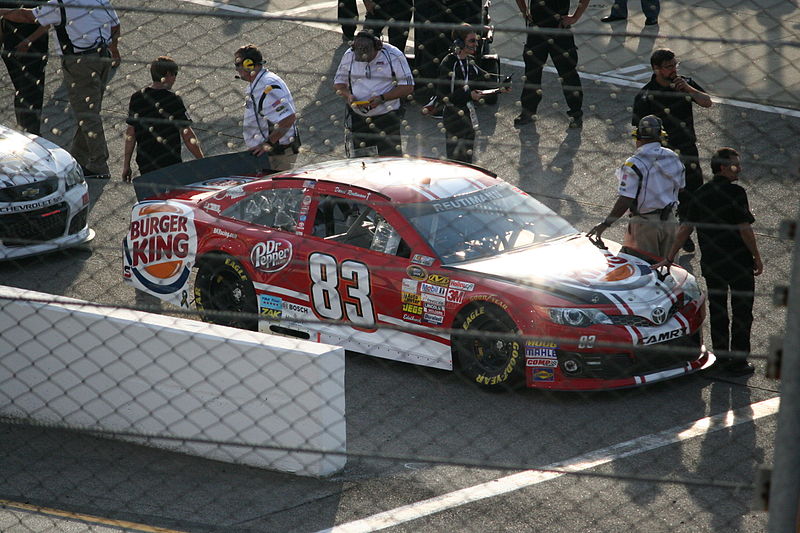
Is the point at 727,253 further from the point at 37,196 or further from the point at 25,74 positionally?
the point at 25,74

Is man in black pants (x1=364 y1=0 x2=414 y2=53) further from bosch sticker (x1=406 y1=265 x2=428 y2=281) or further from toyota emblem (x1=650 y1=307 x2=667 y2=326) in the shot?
toyota emblem (x1=650 y1=307 x2=667 y2=326)

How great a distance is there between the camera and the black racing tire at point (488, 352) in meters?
6.66

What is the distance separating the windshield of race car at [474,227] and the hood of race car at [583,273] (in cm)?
10

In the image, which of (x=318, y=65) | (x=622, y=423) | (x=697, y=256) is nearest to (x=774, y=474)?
(x=622, y=423)

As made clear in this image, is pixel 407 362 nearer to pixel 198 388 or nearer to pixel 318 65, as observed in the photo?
pixel 198 388

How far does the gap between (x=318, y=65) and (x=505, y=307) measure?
23.6ft

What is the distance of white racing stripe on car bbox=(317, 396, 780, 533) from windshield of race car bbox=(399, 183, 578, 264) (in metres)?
1.56

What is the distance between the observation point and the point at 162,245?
800 centimetres

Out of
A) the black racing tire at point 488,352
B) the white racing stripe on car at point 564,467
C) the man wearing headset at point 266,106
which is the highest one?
the man wearing headset at point 266,106

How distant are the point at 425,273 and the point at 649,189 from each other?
166 centimetres

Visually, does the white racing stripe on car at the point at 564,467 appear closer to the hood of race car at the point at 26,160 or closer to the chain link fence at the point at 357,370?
the chain link fence at the point at 357,370

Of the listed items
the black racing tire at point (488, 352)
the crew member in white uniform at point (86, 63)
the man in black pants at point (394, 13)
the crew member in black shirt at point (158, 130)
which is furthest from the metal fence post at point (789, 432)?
the man in black pants at point (394, 13)

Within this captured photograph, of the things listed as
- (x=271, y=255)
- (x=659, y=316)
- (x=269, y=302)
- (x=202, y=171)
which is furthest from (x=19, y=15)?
(x=659, y=316)

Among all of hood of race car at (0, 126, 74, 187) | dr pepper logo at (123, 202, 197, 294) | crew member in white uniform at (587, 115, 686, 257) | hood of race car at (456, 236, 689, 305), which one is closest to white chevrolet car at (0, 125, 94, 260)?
hood of race car at (0, 126, 74, 187)
